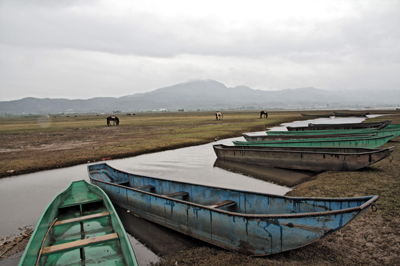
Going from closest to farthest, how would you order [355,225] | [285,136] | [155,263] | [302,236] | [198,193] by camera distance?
[302,236], [155,263], [355,225], [198,193], [285,136]

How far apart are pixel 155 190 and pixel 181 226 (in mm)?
2965

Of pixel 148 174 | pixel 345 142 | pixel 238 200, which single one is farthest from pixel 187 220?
pixel 345 142

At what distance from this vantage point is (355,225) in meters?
6.02

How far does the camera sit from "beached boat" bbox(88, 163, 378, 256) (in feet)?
14.5

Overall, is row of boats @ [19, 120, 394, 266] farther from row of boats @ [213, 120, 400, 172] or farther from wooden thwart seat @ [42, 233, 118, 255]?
row of boats @ [213, 120, 400, 172]

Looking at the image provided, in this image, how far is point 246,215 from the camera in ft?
16.0

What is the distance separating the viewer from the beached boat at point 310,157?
10688 mm

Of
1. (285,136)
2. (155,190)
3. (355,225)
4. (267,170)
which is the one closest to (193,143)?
(285,136)

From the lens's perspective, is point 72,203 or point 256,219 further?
point 72,203

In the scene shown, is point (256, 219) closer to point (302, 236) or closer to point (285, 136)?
point (302, 236)

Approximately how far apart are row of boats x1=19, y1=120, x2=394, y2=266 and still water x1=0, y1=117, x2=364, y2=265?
2.17ft

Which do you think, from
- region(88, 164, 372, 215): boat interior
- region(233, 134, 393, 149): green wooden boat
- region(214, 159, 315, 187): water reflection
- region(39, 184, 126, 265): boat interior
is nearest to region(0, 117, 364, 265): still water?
region(214, 159, 315, 187): water reflection

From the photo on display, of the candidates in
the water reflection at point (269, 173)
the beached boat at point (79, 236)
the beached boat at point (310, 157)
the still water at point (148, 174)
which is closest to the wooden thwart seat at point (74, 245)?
the beached boat at point (79, 236)

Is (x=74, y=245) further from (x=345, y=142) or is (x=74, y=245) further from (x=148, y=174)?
(x=345, y=142)
